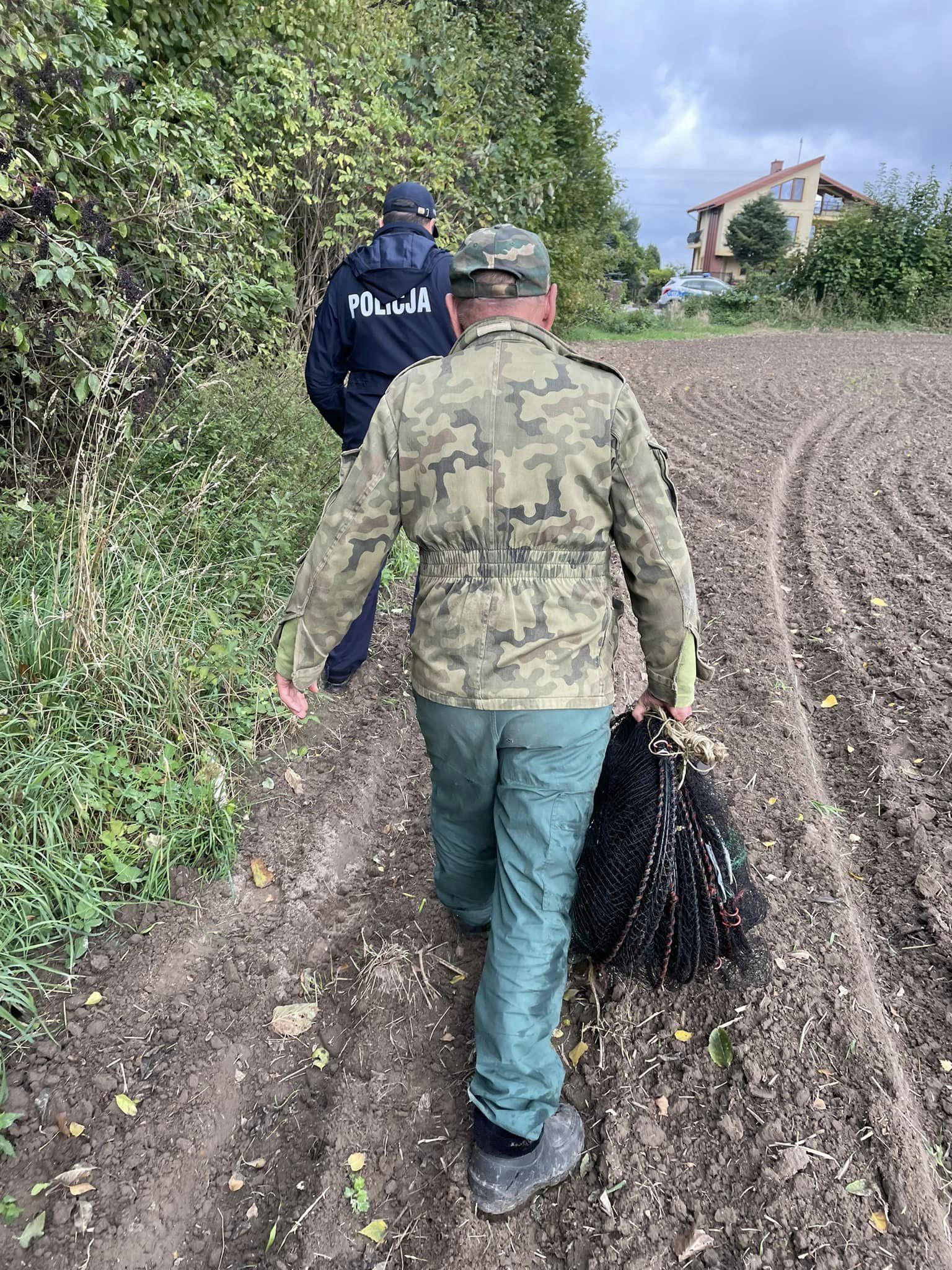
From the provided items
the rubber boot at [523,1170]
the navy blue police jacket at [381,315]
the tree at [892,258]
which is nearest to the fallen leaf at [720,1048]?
the rubber boot at [523,1170]

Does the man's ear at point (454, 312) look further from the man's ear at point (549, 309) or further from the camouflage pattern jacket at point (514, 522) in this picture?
the man's ear at point (549, 309)

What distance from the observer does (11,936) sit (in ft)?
7.71

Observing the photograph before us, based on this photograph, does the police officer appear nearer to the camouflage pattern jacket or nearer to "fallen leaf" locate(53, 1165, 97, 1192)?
the camouflage pattern jacket

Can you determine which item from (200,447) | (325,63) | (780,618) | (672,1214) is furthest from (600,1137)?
(325,63)

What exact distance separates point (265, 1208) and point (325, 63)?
852cm

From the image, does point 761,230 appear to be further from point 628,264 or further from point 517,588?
point 517,588

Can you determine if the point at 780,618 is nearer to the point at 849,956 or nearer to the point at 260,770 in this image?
the point at 849,956

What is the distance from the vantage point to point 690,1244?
5.83ft

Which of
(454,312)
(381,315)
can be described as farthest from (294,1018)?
(381,315)

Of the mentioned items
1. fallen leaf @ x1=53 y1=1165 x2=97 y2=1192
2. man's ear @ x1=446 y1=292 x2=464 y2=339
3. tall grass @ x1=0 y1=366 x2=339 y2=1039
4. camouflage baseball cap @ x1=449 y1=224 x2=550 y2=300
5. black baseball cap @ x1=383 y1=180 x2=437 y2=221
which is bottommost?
fallen leaf @ x1=53 y1=1165 x2=97 y2=1192

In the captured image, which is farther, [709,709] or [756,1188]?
[709,709]

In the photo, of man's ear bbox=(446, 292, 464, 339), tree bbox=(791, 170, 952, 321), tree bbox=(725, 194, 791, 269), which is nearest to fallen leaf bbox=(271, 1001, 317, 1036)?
man's ear bbox=(446, 292, 464, 339)

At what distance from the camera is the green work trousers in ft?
6.02

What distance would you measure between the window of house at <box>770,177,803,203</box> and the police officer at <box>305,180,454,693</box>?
61.2m
